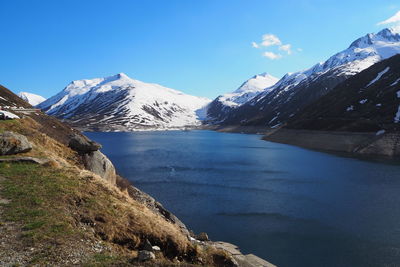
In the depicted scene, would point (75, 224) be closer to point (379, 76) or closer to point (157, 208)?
point (157, 208)

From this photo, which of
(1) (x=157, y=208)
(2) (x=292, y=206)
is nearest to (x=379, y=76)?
(2) (x=292, y=206)

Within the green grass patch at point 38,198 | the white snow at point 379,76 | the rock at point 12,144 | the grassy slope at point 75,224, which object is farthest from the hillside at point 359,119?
the green grass patch at point 38,198

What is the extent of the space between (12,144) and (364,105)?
119388mm

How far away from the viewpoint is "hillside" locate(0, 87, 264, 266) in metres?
9.72

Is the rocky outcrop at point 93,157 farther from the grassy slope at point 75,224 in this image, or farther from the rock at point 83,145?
the grassy slope at point 75,224

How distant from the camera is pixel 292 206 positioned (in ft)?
115

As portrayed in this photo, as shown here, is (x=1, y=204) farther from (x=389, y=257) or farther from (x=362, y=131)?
(x=362, y=131)

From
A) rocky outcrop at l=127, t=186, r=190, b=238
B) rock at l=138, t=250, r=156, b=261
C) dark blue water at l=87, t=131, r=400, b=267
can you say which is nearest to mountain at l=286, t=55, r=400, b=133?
dark blue water at l=87, t=131, r=400, b=267

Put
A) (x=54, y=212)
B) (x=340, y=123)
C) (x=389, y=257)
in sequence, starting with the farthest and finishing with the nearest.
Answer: (x=340, y=123)
(x=389, y=257)
(x=54, y=212)

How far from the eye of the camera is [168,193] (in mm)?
41125

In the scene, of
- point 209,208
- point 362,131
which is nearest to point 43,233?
point 209,208

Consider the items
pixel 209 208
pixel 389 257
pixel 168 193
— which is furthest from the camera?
pixel 168 193

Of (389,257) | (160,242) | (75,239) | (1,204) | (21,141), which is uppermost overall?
(21,141)

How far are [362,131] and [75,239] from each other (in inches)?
3744
